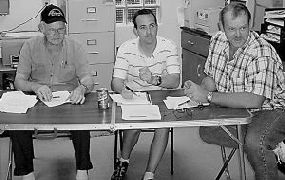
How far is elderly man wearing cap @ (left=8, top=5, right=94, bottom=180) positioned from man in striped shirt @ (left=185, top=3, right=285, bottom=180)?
0.80 meters

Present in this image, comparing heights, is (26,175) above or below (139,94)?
below

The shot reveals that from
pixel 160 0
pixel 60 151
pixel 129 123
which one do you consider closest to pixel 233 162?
pixel 60 151

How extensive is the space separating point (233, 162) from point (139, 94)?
1.25 meters

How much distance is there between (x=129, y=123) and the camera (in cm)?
232

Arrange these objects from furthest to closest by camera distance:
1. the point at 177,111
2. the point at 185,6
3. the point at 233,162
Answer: the point at 185,6 < the point at 233,162 < the point at 177,111

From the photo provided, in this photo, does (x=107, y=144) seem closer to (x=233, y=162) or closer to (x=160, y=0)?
(x=233, y=162)

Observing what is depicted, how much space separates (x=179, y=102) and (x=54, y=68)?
1031 mm

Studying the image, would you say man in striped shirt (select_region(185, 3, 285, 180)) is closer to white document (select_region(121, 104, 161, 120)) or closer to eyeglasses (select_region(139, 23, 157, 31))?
white document (select_region(121, 104, 161, 120))

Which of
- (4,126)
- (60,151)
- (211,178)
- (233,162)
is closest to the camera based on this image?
(4,126)

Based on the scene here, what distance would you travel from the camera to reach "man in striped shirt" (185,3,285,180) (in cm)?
260

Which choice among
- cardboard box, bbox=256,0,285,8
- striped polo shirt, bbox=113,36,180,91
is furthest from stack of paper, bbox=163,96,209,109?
cardboard box, bbox=256,0,285,8

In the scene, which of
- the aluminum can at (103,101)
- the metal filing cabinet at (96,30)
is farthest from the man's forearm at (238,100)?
the metal filing cabinet at (96,30)

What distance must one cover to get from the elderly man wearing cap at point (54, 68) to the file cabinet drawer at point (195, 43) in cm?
172

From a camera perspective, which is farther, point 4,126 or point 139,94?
point 139,94
